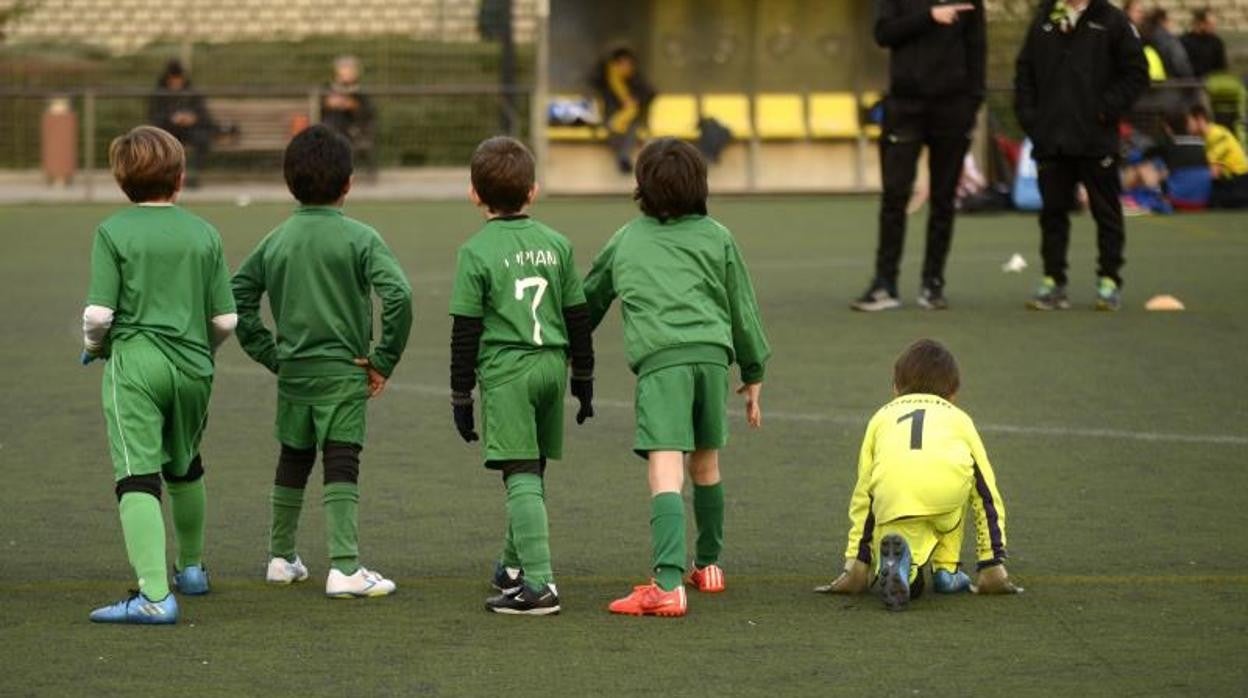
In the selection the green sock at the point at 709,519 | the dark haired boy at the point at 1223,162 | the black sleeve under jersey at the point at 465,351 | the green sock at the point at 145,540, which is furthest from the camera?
the dark haired boy at the point at 1223,162

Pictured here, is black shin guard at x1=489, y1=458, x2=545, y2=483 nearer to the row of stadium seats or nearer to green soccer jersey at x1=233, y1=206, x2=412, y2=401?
green soccer jersey at x1=233, y1=206, x2=412, y2=401

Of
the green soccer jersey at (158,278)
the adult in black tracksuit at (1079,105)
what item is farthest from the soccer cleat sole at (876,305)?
the green soccer jersey at (158,278)

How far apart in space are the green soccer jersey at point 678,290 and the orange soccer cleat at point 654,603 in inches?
24.8

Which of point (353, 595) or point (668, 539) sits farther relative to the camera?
point (353, 595)

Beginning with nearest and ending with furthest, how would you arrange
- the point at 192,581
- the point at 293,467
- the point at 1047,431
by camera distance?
the point at 192,581, the point at 293,467, the point at 1047,431

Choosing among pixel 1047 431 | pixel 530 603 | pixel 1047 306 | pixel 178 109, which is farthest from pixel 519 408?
pixel 178 109

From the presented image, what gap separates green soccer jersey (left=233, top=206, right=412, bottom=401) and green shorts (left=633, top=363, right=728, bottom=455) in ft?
2.42

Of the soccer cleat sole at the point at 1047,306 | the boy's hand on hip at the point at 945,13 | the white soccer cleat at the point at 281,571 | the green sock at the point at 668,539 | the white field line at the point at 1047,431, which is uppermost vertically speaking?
the boy's hand on hip at the point at 945,13

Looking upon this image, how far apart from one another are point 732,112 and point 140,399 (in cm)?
1930

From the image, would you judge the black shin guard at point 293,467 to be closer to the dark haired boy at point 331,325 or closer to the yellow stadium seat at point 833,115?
the dark haired boy at point 331,325

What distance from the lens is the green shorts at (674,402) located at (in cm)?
687

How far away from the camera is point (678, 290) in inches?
273

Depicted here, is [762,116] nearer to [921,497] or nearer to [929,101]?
[929,101]

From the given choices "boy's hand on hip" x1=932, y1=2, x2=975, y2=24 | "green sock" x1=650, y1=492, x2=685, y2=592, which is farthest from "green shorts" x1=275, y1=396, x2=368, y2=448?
"boy's hand on hip" x1=932, y1=2, x2=975, y2=24
